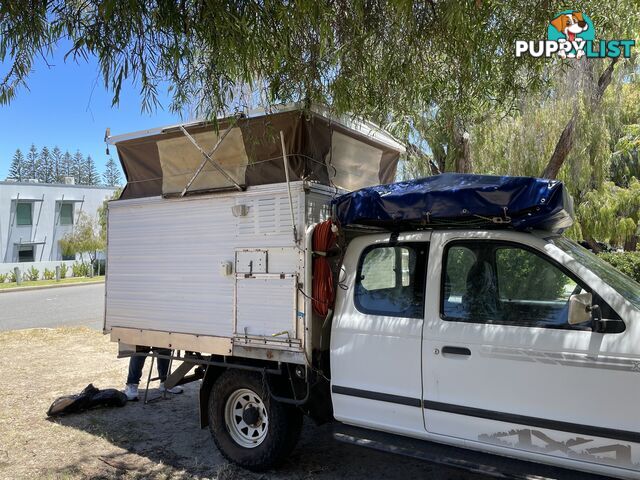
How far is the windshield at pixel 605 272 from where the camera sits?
10.4ft

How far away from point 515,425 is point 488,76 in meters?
3.43

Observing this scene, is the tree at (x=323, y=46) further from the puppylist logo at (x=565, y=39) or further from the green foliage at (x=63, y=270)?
the green foliage at (x=63, y=270)

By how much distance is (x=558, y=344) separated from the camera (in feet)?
10.1

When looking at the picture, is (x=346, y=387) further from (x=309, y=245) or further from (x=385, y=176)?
(x=385, y=176)

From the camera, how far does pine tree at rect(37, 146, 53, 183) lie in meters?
99.0

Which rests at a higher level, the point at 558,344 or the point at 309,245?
the point at 309,245

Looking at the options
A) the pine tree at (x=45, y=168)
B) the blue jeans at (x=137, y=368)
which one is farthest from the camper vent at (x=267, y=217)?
the pine tree at (x=45, y=168)

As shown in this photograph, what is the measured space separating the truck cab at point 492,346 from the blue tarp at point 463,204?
13 cm

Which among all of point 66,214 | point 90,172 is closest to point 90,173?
point 90,172

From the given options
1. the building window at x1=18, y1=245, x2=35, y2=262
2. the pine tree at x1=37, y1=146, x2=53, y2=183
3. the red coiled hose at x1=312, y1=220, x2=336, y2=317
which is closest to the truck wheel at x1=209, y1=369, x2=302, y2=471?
the red coiled hose at x1=312, y1=220, x2=336, y2=317

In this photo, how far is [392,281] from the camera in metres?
3.98

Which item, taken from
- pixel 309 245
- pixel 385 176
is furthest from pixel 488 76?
pixel 309 245

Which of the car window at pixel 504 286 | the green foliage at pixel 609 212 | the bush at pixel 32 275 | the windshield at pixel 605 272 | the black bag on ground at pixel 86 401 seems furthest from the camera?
the bush at pixel 32 275

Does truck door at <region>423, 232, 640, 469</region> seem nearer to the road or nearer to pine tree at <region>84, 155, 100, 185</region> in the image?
the road
